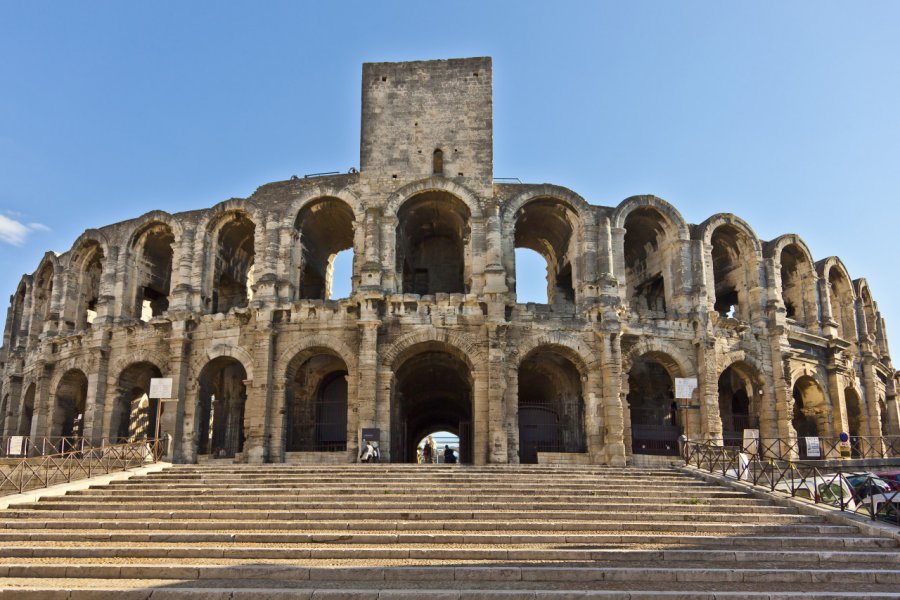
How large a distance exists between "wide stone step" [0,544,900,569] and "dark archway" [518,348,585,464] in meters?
12.9

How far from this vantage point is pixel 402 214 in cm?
2588

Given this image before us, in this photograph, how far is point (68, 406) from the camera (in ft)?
91.6

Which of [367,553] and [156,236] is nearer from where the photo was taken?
[367,553]

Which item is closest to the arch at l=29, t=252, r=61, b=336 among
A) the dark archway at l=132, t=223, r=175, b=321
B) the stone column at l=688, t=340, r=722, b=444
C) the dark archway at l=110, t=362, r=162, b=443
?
the dark archway at l=132, t=223, r=175, b=321

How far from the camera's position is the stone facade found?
925 inches

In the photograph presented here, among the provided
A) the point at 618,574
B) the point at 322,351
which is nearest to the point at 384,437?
the point at 322,351

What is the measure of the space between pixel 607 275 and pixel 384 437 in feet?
29.7

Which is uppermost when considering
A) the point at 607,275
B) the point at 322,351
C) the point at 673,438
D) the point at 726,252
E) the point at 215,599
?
the point at 726,252

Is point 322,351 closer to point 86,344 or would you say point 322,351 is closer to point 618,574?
point 86,344

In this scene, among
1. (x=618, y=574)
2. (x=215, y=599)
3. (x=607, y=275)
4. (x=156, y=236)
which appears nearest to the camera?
(x=215, y=599)

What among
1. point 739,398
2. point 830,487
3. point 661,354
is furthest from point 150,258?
point 830,487

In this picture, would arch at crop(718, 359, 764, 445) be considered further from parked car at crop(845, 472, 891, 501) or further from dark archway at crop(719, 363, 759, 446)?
parked car at crop(845, 472, 891, 501)

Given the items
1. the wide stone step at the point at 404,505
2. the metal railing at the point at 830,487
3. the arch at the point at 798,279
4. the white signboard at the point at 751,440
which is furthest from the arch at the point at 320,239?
the arch at the point at 798,279

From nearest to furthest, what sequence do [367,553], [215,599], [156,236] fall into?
[215,599] < [367,553] < [156,236]
